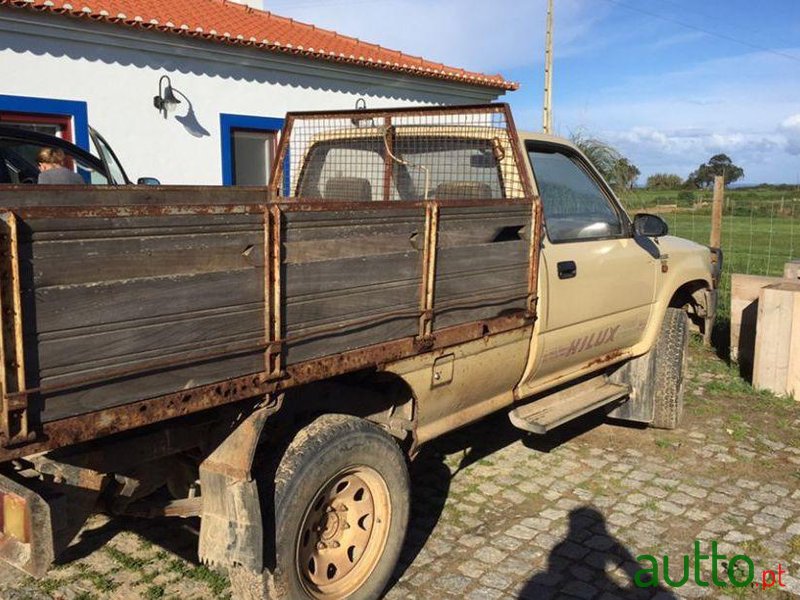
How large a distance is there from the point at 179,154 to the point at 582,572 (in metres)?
8.18

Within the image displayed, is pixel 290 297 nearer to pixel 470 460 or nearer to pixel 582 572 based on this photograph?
pixel 582 572

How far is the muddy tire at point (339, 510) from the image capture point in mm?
2924

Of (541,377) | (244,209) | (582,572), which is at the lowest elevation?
(582,572)

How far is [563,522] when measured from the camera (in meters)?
4.22

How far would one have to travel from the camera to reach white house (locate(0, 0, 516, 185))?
8.64m

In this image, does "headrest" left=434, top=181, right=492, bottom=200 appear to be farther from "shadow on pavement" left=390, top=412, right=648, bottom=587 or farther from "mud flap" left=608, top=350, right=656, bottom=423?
"mud flap" left=608, top=350, right=656, bottom=423

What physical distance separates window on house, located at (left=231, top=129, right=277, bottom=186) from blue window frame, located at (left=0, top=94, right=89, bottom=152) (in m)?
2.49

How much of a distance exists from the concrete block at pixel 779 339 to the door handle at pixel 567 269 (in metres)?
2.94

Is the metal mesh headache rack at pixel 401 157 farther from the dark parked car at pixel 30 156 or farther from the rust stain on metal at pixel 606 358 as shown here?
the rust stain on metal at pixel 606 358

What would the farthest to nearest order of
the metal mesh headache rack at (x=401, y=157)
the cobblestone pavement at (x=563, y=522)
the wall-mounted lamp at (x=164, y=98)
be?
the wall-mounted lamp at (x=164, y=98) < the metal mesh headache rack at (x=401, y=157) < the cobblestone pavement at (x=563, y=522)

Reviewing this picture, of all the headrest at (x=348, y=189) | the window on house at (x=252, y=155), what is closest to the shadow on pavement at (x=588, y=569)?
the headrest at (x=348, y=189)

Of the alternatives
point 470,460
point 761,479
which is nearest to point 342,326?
point 470,460

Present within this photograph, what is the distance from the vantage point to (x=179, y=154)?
10.2 m

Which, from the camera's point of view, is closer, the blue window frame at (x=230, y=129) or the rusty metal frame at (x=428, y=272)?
the rusty metal frame at (x=428, y=272)
